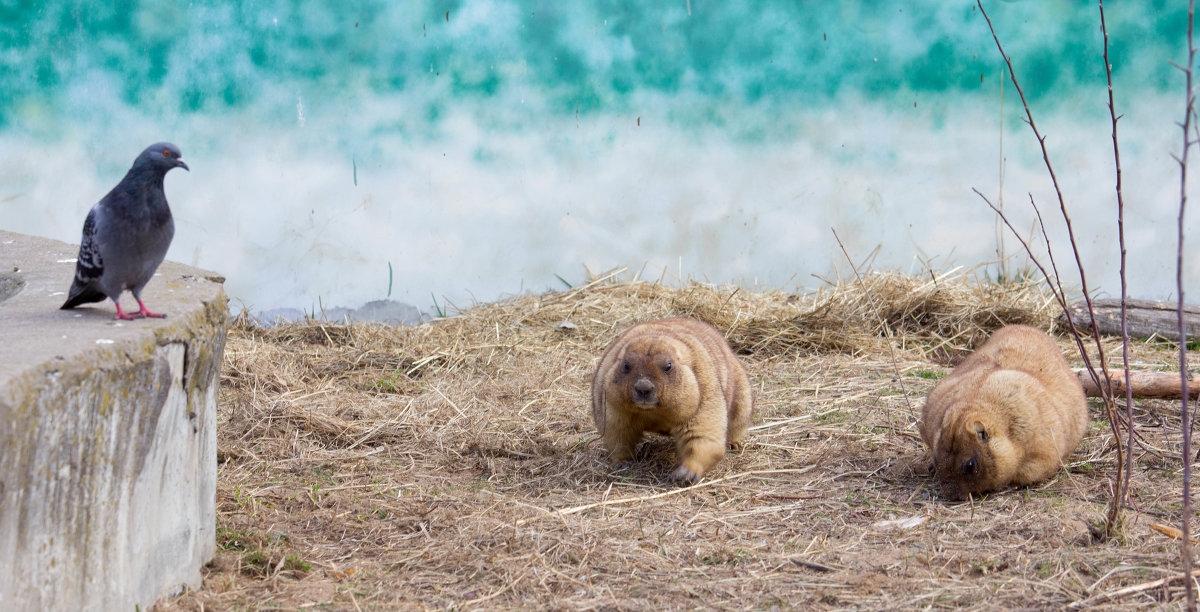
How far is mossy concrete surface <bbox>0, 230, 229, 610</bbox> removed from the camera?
269cm

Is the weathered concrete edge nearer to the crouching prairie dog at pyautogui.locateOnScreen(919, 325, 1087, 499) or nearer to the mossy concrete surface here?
the mossy concrete surface

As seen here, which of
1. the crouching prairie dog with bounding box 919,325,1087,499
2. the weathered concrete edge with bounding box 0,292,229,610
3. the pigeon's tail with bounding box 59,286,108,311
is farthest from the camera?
the crouching prairie dog with bounding box 919,325,1087,499

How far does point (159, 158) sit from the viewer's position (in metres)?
3.48

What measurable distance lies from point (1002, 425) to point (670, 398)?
1687 millimetres

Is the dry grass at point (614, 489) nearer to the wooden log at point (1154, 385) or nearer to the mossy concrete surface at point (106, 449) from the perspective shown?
the wooden log at point (1154, 385)

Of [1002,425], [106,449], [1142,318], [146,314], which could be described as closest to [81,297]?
[146,314]

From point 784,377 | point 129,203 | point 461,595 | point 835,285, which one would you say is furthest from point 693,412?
point 835,285

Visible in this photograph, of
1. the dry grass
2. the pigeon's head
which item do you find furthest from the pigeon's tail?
the dry grass

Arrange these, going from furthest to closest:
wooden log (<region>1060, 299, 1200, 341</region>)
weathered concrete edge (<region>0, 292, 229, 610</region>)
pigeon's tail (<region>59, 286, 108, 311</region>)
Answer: wooden log (<region>1060, 299, 1200, 341</region>) → pigeon's tail (<region>59, 286, 108, 311</region>) → weathered concrete edge (<region>0, 292, 229, 610</region>)

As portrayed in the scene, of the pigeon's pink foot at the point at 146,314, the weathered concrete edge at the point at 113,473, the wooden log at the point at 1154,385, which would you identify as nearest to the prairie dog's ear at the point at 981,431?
the wooden log at the point at 1154,385

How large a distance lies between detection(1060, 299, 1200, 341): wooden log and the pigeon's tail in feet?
25.7

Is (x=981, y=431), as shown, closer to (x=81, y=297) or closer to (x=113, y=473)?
(x=113, y=473)

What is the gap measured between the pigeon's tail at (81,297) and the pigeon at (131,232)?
6 centimetres

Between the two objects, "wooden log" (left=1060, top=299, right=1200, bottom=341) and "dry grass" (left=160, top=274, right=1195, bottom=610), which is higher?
"wooden log" (left=1060, top=299, right=1200, bottom=341)
